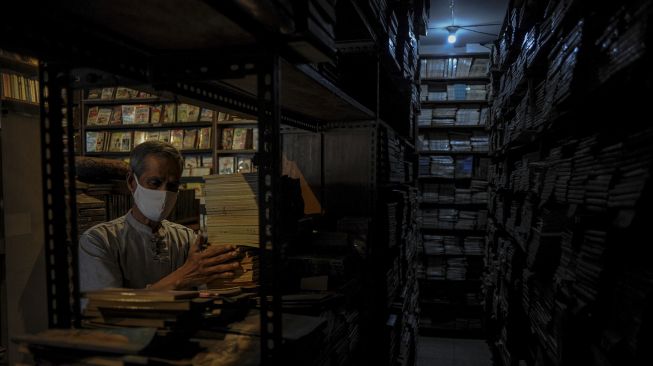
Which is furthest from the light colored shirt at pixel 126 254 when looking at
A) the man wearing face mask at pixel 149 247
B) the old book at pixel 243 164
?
the old book at pixel 243 164

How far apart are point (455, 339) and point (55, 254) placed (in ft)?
18.5

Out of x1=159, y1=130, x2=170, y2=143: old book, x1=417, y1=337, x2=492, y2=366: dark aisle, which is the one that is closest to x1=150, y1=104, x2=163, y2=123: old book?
x1=159, y1=130, x2=170, y2=143: old book

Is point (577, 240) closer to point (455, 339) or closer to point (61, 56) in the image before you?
point (61, 56)

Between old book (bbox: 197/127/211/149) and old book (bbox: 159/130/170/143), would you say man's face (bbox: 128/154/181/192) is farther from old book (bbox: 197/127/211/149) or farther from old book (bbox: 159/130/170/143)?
old book (bbox: 159/130/170/143)

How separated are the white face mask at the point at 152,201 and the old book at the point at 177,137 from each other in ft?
13.2

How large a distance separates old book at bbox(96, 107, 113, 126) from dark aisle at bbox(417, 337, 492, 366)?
5.20 m

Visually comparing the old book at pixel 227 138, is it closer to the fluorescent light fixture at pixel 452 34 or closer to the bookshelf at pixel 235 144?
the bookshelf at pixel 235 144

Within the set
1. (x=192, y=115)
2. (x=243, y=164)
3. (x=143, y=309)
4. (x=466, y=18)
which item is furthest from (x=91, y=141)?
(x=143, y=309)

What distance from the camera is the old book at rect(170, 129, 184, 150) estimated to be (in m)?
5.62

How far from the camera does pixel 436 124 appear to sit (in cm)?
632

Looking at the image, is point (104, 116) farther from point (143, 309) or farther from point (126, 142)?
point (143, 309)

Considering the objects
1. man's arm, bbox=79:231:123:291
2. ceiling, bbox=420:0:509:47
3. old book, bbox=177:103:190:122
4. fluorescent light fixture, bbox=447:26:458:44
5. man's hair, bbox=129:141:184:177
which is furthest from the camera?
old book, bbox=177:103:190:122

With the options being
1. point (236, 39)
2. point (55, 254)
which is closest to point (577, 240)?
point (236, 39)

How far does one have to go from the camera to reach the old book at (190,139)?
5.59 meters
